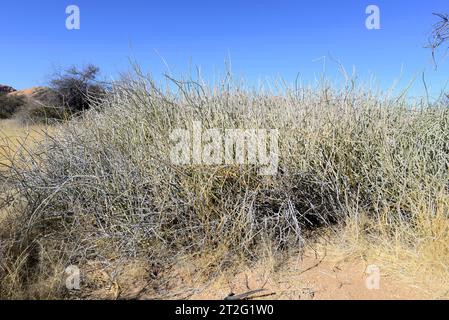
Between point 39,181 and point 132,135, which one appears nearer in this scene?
point 39,181

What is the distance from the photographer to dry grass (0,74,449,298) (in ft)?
7.70

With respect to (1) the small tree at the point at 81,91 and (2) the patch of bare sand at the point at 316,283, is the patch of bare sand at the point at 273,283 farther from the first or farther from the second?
(1) the small tree at the point at 81,91

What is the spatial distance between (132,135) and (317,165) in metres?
1.73

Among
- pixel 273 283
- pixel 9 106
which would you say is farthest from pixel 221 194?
pixel 9 106

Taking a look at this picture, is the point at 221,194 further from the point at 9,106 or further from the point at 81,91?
the point at 9,106

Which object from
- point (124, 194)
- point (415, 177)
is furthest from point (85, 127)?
point (415, 177)

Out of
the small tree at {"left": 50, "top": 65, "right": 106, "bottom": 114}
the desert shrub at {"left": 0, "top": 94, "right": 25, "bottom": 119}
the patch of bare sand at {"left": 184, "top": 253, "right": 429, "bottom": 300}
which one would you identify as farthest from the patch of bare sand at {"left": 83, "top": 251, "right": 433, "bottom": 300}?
the desert shrub at {"left": 0, "top": 94, "right": 25, "bottom": 119}

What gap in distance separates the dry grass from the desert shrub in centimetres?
1817

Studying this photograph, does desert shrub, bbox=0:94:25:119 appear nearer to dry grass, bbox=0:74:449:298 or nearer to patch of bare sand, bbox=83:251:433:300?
dry grass, bbox=0:74:449:298

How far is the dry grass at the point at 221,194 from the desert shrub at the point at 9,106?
18170 millimetres

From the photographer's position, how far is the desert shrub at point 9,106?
18.5 m

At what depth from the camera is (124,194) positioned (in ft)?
8.19

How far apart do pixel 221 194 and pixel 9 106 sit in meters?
21.5
